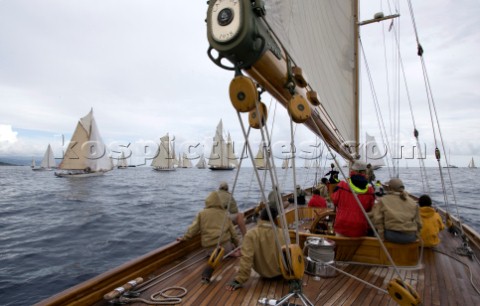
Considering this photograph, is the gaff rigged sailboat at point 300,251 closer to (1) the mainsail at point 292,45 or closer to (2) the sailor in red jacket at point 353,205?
(1) the mainsail at point 292,45

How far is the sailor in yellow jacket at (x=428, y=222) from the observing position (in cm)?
493

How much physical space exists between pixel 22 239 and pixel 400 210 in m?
12.0

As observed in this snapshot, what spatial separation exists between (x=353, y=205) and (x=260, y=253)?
1708 mm

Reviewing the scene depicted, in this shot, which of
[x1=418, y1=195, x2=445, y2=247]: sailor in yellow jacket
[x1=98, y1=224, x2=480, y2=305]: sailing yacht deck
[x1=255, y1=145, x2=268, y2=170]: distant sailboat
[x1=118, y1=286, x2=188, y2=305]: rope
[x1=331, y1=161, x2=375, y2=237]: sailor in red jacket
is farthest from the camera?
[x1=418, y1=195, x2=445, y2=247]: sailor in yellow jacket

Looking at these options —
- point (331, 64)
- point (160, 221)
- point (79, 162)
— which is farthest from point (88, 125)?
point (331, 64)

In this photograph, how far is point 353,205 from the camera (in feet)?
13.8

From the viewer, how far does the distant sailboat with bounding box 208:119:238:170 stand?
249ft

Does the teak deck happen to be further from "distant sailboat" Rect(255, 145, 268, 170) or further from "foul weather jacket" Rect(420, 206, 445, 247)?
"distant sailboat" Rect(255, 145, 268, 170)

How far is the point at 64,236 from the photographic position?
34.0 ft

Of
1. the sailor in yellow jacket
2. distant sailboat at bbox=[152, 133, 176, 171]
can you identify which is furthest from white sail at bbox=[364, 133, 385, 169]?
distant sailboat at bbox=[152, 133, 176, 171]

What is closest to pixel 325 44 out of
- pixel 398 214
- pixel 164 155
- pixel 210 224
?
pixel 398 214

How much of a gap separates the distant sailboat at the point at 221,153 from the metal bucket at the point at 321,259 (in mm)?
70293

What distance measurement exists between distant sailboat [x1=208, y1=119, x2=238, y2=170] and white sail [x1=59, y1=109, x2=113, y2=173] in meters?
32.6

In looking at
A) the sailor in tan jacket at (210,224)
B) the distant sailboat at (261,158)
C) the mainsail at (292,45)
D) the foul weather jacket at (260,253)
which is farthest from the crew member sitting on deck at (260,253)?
the mainsail at (292,45)
